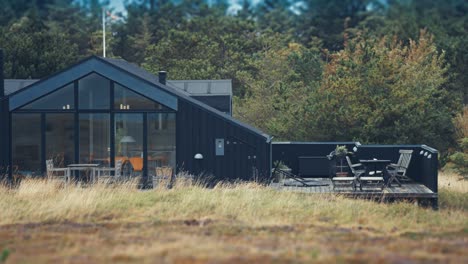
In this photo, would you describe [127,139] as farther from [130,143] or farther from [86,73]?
[86,73]

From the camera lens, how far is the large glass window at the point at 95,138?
18.1 metres

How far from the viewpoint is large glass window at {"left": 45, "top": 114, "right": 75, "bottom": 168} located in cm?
1808

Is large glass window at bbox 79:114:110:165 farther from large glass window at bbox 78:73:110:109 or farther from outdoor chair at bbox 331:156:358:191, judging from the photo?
outdoor chair at bbox 331:156:358:191

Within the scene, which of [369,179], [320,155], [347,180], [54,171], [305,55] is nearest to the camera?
[369,179]

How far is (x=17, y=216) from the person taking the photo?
43.3ft

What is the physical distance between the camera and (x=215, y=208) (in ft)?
46.1

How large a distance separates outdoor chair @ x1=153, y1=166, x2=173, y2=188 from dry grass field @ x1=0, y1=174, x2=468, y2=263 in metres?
0.90

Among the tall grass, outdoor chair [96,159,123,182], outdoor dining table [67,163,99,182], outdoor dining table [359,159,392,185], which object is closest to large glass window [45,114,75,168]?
outdoor dining table [67,163,99,182]

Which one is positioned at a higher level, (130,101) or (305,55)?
(305,55)

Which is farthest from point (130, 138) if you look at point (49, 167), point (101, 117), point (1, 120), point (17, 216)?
point (17, 216)

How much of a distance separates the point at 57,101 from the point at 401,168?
8.47m

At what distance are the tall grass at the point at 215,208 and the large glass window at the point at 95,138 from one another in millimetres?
1816

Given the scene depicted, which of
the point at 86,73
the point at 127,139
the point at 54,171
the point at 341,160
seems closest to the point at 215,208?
the point at 127,139

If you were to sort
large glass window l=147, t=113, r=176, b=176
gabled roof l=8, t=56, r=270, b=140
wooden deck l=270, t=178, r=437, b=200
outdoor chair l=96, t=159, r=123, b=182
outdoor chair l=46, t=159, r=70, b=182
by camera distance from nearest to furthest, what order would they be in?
wooden deck l=270, t=178, r=437, b=200 < outdoor chair l=46, t=159, r=70, b=182 < outdoor chair l=96, t=159, r=123, b=182 < gabled roof l=8, t=56, r=270, b=140 < large glass window l=147, t=113, r=176, b=176
